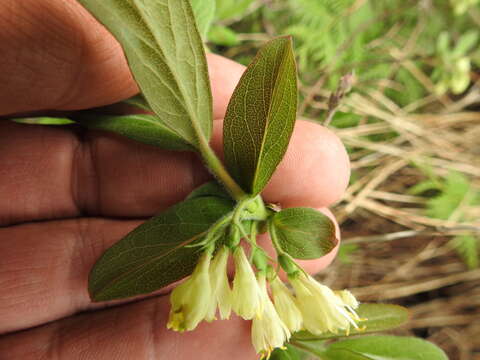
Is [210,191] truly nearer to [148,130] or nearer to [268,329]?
[148,130]

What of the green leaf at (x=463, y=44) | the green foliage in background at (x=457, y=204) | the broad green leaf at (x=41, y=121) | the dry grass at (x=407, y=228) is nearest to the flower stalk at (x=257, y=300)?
the broad green leaf at (x=41, y=121)

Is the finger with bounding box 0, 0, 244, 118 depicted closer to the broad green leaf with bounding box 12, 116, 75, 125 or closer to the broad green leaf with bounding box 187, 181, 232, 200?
the broad green leaf with bounding box 12, 116, 75, 125

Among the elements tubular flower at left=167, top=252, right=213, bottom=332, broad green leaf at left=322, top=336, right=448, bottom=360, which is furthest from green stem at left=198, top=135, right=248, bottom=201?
broad green leaf at left=322, top=336, right=448, bottom=360

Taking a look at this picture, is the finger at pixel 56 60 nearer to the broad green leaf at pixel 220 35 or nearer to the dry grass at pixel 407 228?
the broad green leaf at pixel 220 35

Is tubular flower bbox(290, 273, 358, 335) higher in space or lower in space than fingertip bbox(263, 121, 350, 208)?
lower

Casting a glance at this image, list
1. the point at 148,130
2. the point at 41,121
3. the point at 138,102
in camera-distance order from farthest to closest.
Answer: the point at 41,121 < the point at 138,102 < the point at 148,130

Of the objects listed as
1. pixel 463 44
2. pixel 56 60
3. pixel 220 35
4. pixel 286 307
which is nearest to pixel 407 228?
pixel 463 44

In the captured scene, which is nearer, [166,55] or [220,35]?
[166,55]
